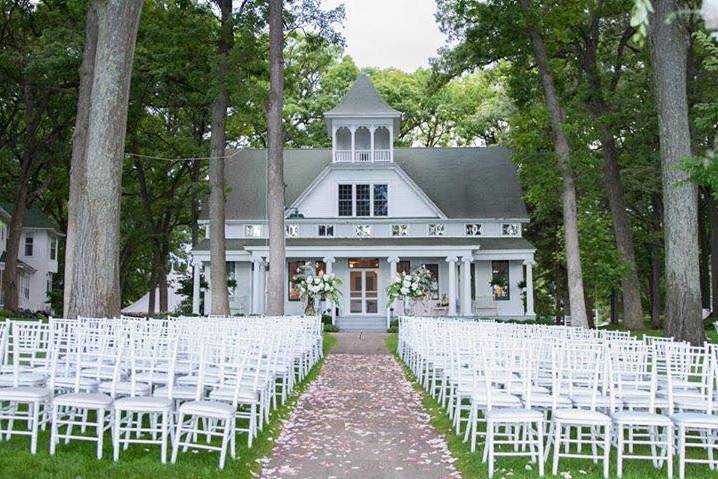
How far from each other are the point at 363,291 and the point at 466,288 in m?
4.96

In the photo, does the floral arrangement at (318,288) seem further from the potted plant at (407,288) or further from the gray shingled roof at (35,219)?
the gray shingled roof at (35,219)

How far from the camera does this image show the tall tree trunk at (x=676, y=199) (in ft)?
53.6

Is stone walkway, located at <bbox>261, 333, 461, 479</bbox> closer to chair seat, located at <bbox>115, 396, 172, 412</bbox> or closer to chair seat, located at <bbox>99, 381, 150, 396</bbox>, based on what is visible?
chair seat, located at <bbox>115, 396, 172, 412</bbox>

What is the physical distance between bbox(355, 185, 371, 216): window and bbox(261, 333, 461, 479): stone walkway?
21.7m

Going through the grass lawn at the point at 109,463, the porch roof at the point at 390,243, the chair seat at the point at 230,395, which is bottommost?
the grass lawn at the point at 109,463

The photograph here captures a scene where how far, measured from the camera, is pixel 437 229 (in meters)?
36.5

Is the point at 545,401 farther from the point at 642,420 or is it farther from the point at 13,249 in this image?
the point at 13,249

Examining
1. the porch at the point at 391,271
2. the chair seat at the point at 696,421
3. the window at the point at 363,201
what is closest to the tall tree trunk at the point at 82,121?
the porch at the point at 391,271

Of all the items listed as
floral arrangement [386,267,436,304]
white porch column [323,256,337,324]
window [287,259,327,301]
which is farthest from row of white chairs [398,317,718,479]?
window [287,259,327,301]

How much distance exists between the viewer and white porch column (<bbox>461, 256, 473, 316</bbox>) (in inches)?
1319

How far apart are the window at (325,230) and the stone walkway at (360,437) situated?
21240mm

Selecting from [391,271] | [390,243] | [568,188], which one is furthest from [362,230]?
[568,188]

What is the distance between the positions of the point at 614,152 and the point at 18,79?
22.9m

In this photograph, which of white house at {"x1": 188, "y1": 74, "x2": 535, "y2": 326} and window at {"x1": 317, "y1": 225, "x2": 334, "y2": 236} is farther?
window at {"x1": 317, "y1": 225, "x2": 334, "y2": 236}
